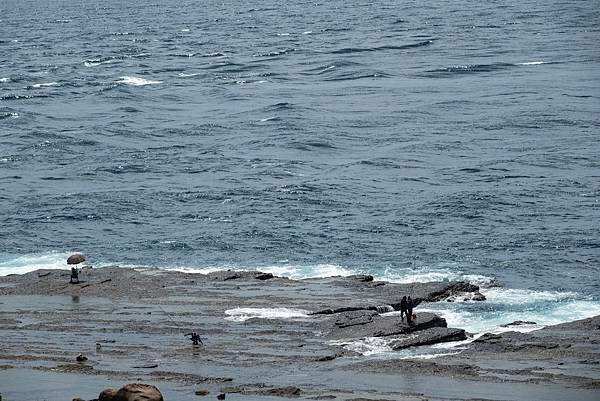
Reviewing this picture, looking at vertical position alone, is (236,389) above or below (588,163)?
above

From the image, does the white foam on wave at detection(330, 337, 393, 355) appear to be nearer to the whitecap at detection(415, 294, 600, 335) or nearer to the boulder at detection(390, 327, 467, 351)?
the boulder at detection(390, 327, 467, 351)

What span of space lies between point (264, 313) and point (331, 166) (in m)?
35.0

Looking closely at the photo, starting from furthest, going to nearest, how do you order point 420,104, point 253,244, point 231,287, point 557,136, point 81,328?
point 420,104
point 557,136
point 253,244
point 231,287
point 81,328

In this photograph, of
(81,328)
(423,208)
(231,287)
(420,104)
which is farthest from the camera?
(420,104)

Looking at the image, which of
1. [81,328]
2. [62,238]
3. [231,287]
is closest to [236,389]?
[81,328]

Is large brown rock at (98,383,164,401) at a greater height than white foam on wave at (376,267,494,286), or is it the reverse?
large brown rock at (98,383,164,401)

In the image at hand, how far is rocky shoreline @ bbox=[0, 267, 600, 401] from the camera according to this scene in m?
37.1

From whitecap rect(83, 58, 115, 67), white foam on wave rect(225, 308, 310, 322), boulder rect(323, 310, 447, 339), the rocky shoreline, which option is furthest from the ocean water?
white foam on wave rect(225, 308, 310, 322)

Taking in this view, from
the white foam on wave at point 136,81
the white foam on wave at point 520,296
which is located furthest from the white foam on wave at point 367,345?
the white foam on wave at point 136,81

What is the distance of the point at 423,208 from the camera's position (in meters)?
69.6

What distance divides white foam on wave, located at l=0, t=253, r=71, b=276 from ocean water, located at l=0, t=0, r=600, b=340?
18cm

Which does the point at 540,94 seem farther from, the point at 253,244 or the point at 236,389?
the point at 236,389

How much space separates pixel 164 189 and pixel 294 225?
42.5 ft

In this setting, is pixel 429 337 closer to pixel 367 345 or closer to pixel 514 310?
pixel 367 345
